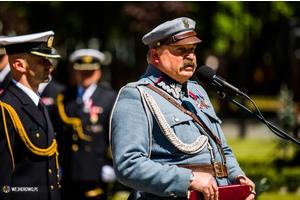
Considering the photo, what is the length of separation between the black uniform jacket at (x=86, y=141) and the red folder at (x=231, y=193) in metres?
2.82

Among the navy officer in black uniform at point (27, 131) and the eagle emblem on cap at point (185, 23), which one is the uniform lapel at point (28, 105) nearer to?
the navy officer in black uniform at point (27, 131)

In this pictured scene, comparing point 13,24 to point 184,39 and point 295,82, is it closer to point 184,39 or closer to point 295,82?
point 295,82

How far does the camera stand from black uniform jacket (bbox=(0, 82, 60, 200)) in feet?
10.5

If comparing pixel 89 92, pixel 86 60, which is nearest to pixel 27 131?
pixel 89 92

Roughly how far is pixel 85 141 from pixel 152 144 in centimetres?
286

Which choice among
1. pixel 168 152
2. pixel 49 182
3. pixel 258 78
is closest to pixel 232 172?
pixel 168 152

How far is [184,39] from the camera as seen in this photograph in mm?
3004

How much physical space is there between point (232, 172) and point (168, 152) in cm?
57

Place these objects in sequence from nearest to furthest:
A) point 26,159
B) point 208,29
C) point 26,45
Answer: point 26,159, point 26,45, point 208,29

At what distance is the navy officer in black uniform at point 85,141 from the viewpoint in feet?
17.9

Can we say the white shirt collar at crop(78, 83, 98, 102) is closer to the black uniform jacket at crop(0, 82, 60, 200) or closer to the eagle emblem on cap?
the black uniform jacket at crop(0, 82, 60, 200)

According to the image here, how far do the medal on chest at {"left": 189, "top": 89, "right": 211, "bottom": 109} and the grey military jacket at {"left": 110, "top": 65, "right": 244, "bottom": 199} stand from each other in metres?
0.08

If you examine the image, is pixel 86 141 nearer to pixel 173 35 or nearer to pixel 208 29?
pixel 173 35

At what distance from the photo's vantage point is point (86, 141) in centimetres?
558
